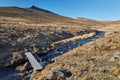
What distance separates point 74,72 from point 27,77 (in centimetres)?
451

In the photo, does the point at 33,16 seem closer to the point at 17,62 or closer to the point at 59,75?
the point at 17,62

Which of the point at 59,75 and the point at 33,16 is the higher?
the point at 59,75

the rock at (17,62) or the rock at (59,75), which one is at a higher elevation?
the rock at (59,75)

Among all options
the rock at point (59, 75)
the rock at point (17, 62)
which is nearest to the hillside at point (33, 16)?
the rock at point (17, 62)

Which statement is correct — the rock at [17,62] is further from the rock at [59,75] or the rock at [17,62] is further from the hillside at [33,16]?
the hillside at [33,16]

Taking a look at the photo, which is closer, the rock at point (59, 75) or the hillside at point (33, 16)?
the rock at point (59, 75)

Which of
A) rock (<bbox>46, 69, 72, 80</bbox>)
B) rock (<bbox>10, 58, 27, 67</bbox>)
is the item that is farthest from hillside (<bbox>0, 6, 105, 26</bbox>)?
rock (<bbox>46, 69, 72, 80</bbox>)

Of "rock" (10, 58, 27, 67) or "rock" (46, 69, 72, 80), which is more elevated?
"rock" (46, 69, 72, 80)

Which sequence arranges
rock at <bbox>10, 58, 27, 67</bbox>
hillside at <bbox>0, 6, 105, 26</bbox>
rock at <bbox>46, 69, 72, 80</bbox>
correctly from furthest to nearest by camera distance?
hillside at <bbox>0, 6, 105, 26</bbox> < rock at <bbox>10, 58, 27, 67</bbox> < rock at <bbox>46, 69, 72, 80</bbox>

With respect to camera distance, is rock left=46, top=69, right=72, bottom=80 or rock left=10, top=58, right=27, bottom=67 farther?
rock left=10, top=58, right=27, bottom=67

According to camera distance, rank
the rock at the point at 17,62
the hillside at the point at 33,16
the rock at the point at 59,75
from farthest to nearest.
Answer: the hillside at the point at 33,16, the rock at the point at 17,62, the rock at the point at 59,75

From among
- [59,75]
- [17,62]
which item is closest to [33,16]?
[17,62]

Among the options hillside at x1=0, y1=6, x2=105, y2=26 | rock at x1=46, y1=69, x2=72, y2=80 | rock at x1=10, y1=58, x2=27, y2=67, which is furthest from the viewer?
hillside at x1=0, y1=6, x2=105, y2=26

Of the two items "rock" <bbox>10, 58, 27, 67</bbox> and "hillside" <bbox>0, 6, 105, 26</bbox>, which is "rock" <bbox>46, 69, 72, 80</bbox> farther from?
"hillside" <bbox>0, 6, 105, 26</bbox>
